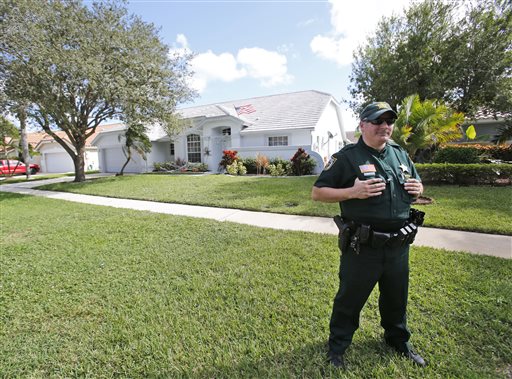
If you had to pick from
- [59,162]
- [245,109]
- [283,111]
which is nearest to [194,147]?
[245,109]

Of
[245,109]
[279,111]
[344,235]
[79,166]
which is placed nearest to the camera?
[344,235]

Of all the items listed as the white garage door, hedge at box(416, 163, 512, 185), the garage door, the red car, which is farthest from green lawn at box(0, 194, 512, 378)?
the white garage door

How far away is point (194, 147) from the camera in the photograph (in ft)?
66.7

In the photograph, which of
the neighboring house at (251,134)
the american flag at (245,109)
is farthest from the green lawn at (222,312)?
the american flag at (245,109)

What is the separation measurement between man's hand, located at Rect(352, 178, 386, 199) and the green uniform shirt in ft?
0.34

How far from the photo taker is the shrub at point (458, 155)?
10526mm

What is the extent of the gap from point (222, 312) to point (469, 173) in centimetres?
988

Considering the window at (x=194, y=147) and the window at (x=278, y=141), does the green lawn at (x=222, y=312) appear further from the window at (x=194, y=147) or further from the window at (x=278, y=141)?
the window at (x=194, y=147)

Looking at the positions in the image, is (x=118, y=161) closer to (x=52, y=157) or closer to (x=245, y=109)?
(x=52, y=157)

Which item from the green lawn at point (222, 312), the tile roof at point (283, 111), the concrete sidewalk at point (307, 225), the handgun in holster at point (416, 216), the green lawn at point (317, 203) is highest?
the tile roof at point (283, 111)

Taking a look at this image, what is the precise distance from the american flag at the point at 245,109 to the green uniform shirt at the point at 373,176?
1975 cm

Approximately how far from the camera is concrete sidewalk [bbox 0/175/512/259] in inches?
170

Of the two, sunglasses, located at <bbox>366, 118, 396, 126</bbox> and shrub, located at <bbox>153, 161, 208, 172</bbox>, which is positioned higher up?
sunglasses, located at <bbox>366, 118, 396, 126</bbox>

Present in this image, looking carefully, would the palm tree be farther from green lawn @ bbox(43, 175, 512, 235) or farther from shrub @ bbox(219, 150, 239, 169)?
shrub @ bbox(219, 150, 239, 169)
